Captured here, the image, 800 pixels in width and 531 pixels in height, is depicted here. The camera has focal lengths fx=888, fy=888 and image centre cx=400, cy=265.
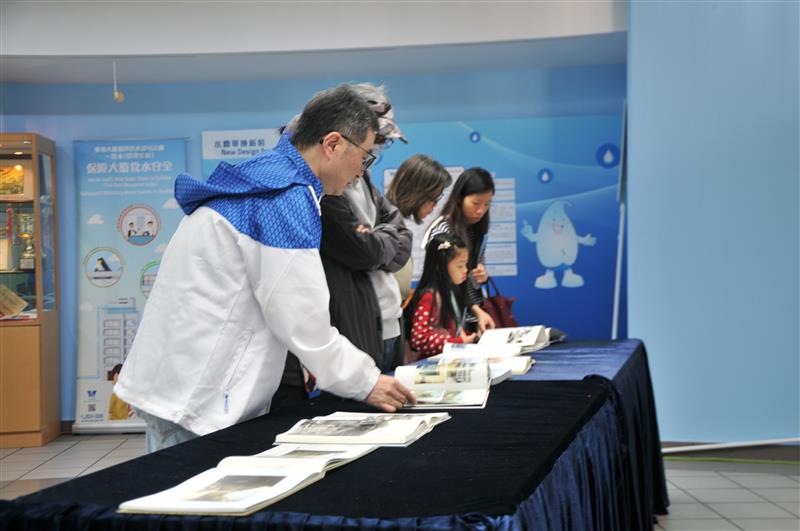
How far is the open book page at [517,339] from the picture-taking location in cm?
324

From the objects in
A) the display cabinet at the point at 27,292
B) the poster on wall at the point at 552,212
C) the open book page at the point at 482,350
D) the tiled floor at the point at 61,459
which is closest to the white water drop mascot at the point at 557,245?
the poster on wall at the point at 552,212

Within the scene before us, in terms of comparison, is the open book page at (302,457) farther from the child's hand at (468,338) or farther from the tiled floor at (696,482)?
the tiled floor at (696,482)

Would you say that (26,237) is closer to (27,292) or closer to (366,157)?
(27,292)

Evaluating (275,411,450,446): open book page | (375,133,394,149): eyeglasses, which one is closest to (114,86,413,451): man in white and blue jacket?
(275,411,450,446): open book page

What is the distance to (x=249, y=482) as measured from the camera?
1.30 metres

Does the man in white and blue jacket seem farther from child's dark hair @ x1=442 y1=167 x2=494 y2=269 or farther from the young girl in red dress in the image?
child's dark hair @ x1=442 y1=167 x2=494 y2=269

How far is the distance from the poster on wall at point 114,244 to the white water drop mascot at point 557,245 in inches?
105

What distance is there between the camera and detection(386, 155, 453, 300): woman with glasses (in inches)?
147

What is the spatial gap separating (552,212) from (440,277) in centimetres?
285

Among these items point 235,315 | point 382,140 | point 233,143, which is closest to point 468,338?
point 382,140

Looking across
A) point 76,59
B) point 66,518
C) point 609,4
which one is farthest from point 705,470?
point 76,59

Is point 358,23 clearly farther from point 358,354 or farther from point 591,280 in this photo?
point 358,354

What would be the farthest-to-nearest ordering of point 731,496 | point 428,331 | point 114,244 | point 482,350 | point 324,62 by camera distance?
point 114,244 → point 324,62 → point 731,496 → point 428,331 → point 482,350

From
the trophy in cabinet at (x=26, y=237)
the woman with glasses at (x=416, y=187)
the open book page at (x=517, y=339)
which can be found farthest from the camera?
the trophy in cabinet at (x=26, y=237)
